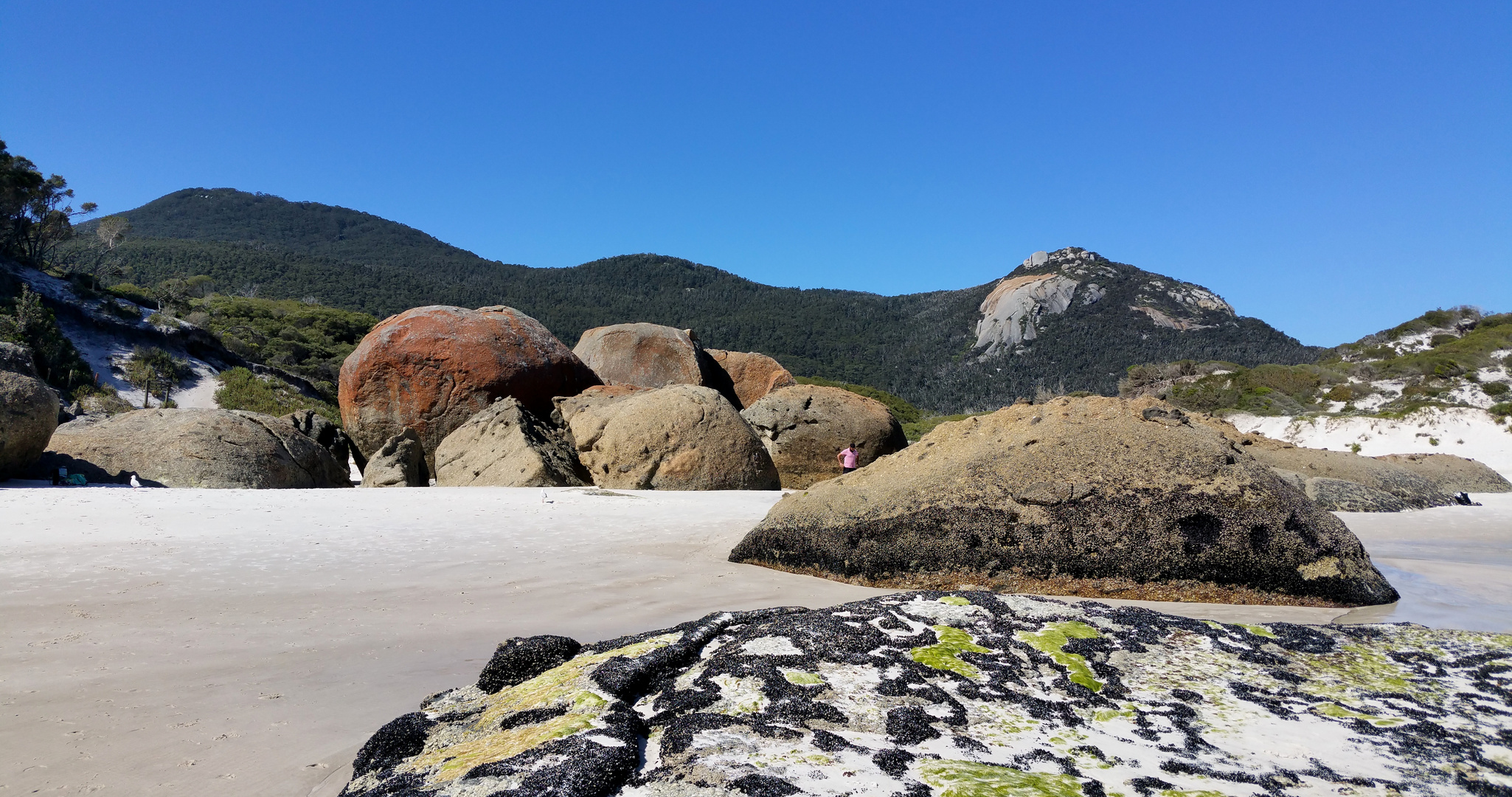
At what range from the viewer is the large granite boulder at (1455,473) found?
12367mm

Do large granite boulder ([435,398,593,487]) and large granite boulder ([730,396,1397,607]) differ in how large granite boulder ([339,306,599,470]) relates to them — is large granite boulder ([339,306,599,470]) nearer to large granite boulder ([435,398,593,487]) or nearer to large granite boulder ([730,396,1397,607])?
large granite boulder ([435,398,593,487])

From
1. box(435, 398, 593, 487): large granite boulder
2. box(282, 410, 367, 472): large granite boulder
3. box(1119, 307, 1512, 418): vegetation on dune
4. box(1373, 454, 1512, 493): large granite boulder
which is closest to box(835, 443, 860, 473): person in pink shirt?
A: box(435, 398, 593, 487): large granite boulder

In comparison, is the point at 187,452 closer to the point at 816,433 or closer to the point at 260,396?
the point at 816,433

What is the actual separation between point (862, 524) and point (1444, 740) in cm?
335

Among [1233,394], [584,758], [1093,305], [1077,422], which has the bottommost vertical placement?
[584,758]

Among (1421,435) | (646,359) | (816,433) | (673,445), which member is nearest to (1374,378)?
(1421,435)

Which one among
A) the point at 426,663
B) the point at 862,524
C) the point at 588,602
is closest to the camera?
the point at 426,663

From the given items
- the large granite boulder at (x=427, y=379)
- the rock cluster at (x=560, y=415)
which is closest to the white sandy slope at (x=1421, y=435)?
the rock cluster at (x=560, y=415)

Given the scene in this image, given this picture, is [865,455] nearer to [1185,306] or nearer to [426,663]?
[426,663]

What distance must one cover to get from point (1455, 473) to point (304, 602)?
628 inches

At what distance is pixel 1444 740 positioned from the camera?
91.8 inches

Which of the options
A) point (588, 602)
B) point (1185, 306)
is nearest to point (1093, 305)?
point (1185, 306)

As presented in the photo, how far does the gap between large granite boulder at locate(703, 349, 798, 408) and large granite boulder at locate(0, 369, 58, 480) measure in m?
9.84

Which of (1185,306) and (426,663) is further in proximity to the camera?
(1185,306)
